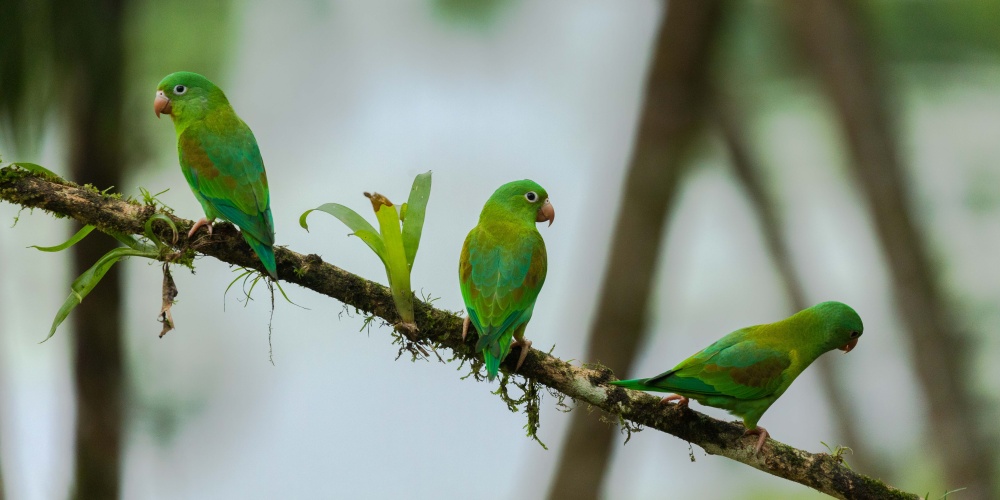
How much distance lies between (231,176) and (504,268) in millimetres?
1000

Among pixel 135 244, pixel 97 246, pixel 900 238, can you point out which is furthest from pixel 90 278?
pixel 900 238

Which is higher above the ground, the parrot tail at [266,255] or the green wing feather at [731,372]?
the green wing feather at [731,372]

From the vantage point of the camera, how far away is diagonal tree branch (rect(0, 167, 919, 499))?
2.67 meters

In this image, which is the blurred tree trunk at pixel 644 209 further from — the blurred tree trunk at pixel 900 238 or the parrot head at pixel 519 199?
the parrot head at pixel 519 199

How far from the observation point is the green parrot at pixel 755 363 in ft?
9.34

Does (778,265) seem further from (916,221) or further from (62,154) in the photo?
(62,154)

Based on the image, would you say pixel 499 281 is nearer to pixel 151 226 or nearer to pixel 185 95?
pixel 151 226

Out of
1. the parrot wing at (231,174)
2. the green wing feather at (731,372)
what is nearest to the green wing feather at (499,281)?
the green wing feather at (731,372)

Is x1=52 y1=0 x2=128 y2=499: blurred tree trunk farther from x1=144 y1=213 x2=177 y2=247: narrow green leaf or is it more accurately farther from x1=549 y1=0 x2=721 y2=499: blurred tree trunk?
x1=549 y1=0 x2=721 y2=499: blurred tree trunk

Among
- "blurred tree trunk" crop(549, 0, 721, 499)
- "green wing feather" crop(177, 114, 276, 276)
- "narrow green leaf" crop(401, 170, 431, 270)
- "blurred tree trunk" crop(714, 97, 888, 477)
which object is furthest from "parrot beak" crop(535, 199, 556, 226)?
"blurred tree trunk" crop(714, 97, 888, 477)

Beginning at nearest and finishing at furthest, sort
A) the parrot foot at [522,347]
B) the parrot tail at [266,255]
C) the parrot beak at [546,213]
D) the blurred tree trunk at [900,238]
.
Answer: the parrot tail at [266,255] → the parrot foot at [522,347] → the parrot beak at [546,213] → the blurred tree trunk at [900,238]

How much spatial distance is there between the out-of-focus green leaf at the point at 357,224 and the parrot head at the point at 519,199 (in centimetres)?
50

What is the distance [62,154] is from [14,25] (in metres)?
1.05

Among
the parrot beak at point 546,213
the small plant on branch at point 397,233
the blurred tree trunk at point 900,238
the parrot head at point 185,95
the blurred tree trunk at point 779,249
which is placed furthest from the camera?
the blurred tree trunk at point 779,249
